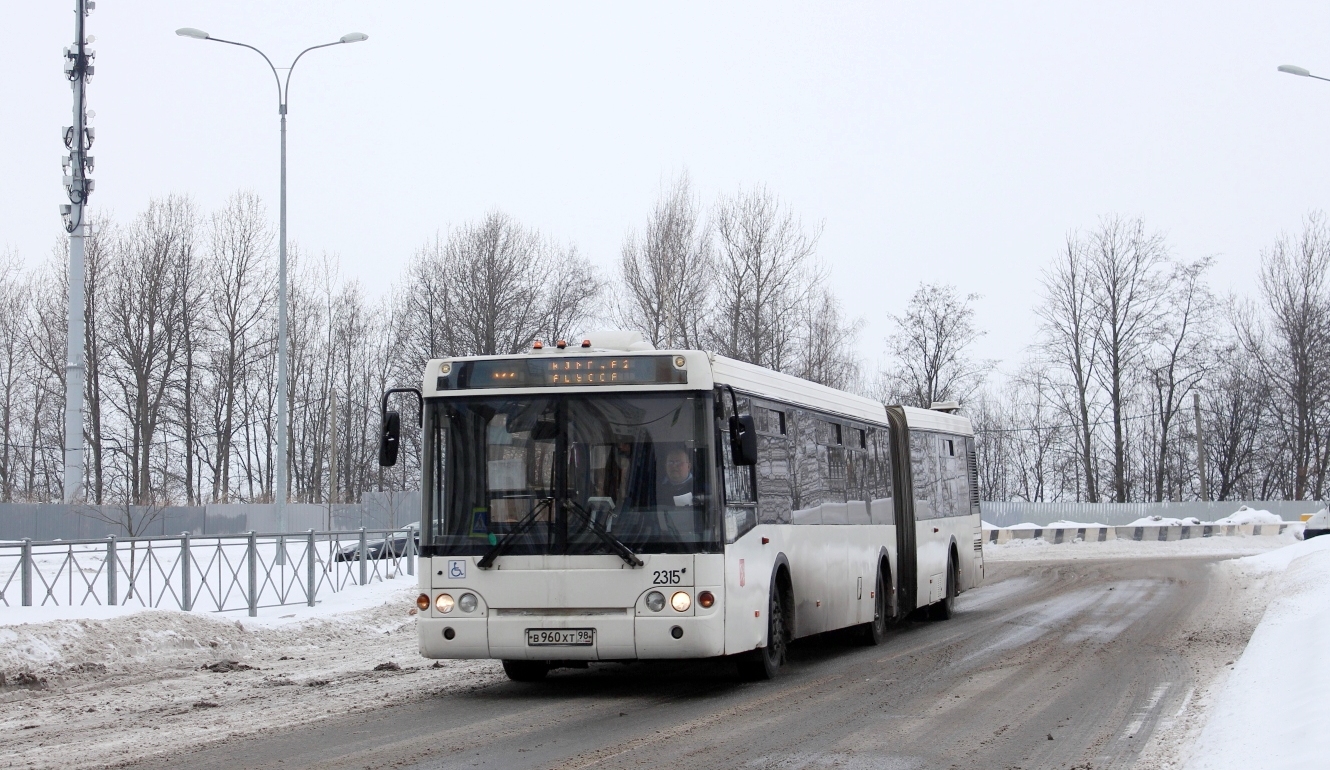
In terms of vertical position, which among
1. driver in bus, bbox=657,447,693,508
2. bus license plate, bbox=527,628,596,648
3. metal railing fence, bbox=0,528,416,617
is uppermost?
driver in bus, bbox=657,447,693,508

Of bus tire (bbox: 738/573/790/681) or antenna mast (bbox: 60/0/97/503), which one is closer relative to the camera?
bus tire (bbox: 738/573/790/681)

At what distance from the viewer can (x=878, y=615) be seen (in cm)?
1639

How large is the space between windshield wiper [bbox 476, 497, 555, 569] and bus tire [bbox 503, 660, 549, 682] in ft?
5.23

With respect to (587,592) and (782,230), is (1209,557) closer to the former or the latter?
(782,230)

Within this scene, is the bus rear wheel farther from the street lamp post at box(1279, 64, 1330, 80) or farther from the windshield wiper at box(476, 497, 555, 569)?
the street lamp post at box(1279, 64, 1330, 80)

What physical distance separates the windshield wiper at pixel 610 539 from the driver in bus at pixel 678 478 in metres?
0.51

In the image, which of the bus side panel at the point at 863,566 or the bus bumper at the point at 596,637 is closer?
the bus bumper at the point at 596,637

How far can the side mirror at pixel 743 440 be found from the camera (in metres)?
10.8

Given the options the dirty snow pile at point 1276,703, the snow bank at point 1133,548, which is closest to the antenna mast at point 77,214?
the snow bank at point 1133,548

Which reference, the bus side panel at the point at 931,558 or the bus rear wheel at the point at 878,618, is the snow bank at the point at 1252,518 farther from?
the bus rear wheel at the point at 878,618

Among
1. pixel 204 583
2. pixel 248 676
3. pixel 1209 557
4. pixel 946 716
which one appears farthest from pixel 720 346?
pixel 946 716

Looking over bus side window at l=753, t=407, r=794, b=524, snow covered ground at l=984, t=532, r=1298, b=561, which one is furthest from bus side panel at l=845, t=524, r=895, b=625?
snow covered ground at l=984, t=532, r=1298, b=561

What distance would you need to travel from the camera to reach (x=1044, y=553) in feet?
144

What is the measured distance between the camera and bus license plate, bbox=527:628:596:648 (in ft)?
35.4
